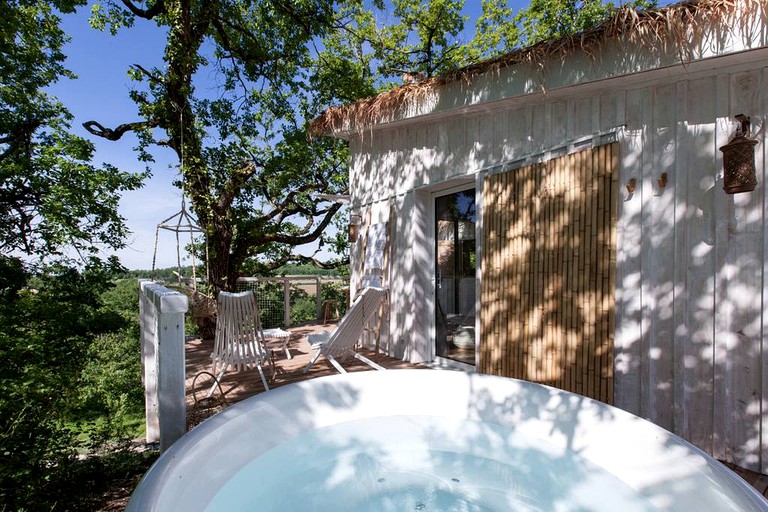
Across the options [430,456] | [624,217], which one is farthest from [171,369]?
[624,217]

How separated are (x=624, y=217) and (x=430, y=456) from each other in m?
2.06

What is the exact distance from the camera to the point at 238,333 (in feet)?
11.7

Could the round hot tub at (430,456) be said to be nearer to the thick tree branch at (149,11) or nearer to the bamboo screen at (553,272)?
the bamboo screen at (553,272)

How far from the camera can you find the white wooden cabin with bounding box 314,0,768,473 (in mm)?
2158

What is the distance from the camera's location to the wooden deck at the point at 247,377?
2830 millimetres

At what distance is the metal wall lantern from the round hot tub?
1.41 metres

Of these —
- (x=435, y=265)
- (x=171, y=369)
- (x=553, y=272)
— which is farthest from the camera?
(x=435, y=265)

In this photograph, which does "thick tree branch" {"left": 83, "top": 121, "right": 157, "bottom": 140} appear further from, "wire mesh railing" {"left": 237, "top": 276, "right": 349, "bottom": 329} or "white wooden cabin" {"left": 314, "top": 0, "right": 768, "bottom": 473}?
"white wooden cabin" {"left": 314, "top": 0, "right": 768, "bottom": 473}

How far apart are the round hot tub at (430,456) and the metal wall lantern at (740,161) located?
55.4 inches

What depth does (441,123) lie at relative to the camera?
413 cm

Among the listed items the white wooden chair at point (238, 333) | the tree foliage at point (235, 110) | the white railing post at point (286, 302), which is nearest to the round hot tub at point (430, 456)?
the white wooden chair at point (238, 333)

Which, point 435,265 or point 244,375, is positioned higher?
point 435,265

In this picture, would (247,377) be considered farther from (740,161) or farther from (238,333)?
(740,161)

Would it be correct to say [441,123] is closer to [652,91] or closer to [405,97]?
[405,97]
